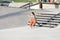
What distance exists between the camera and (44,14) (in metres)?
20.0

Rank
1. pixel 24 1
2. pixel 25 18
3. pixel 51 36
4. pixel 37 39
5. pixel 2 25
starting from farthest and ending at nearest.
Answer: pixel 24 1
pixel 25 18
pixel 2 25
pixel 51 36
pixel 37 39

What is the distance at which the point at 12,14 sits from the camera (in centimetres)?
2016

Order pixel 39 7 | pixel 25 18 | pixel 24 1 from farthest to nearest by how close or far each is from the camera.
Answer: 1. pixel 24 1
2. pixel 39 7
3. pixel 25 18

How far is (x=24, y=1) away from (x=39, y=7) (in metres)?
4.43

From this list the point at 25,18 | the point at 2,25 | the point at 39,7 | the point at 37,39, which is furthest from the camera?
the point at 39,7

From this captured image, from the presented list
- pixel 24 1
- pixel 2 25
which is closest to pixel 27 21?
pixel 2 25

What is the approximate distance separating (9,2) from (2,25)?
1018cm

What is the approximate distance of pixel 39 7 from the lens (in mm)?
23047

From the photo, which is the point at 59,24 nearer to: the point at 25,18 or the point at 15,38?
the point at 25,18

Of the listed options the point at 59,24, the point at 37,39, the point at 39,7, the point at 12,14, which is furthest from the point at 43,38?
the point at 39,7

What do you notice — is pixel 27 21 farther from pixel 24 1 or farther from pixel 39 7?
pixel 24 1

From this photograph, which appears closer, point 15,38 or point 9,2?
point 15,38

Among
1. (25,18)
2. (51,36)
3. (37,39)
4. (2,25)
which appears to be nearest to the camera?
(37,39)

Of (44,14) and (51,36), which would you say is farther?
(44,14)
